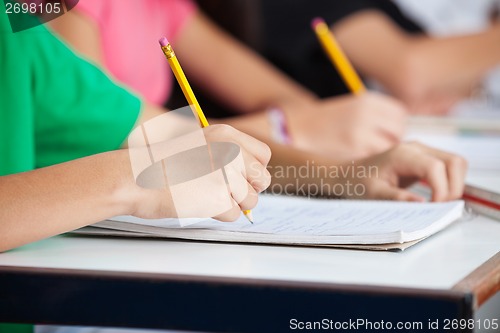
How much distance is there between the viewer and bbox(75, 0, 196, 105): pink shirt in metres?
1.02

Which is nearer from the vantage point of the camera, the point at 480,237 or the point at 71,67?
the point at 480,237

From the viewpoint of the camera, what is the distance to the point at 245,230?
0.59 m

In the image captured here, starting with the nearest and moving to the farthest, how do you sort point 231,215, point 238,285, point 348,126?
1. point 238,285
2. point 231,215
3. point 348,126

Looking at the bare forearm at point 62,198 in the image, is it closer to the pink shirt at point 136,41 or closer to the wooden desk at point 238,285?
the wooden desk at point 238,285

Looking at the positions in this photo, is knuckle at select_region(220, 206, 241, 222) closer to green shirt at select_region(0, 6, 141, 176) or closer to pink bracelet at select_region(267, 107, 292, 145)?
green shirt at select_region(0, 6, 141, 176)

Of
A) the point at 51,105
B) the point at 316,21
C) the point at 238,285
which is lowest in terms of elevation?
the point at 238,285

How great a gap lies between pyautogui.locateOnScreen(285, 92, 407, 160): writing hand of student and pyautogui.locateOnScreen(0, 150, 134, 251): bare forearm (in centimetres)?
48

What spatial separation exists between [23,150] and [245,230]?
8.8 inches

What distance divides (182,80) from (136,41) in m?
0.52

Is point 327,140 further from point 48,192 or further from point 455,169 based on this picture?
point 48,192

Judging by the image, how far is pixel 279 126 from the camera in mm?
1141

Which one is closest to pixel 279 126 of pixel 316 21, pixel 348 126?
pixel 348 126

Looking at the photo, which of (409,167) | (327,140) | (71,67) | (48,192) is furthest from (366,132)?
(48,192)

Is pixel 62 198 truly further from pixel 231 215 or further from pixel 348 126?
pixel 348 126
